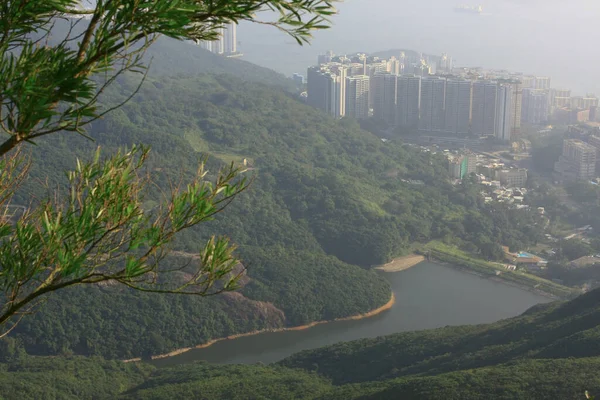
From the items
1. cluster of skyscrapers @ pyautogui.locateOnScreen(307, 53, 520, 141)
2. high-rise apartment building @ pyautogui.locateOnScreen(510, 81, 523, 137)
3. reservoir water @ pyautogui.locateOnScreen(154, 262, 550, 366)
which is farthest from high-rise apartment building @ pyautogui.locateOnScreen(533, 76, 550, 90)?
reservoir water @ pyautogui.locateOnScreen(154, 262, 550, 366)

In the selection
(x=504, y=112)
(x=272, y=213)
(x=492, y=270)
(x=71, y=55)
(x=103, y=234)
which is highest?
(x=71, y=55)

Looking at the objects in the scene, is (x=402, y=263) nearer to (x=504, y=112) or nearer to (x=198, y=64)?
(x=504, y=112)

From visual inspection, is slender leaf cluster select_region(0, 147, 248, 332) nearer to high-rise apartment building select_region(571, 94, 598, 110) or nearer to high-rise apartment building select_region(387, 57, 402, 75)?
high-rise apartment building select_region(387, 57, 402, 75)

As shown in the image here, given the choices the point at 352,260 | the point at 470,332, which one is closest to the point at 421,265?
the point at 352,260

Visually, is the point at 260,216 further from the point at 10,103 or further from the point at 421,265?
the point at 10,103

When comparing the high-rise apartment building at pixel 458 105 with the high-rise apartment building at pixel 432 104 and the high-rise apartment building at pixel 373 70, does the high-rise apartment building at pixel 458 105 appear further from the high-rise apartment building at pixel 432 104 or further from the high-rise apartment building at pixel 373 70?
the high-rise apartment building at pixel 373 70

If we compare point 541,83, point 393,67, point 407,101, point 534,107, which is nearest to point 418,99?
point 407,101
